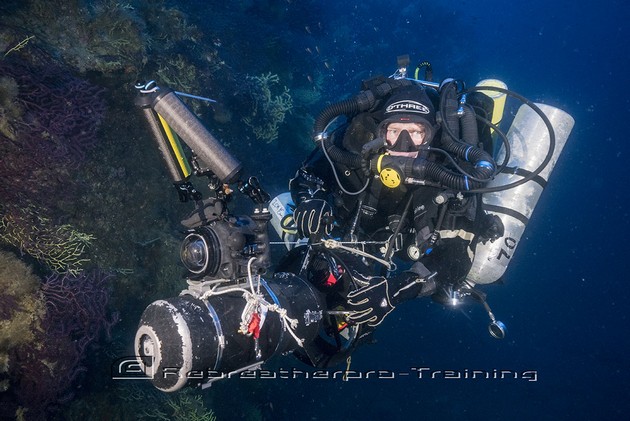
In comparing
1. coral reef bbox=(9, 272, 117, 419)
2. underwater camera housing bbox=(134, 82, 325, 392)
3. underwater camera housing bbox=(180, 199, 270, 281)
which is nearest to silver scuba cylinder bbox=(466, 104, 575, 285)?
underwater camera housing bbox=(134, 82, 325, 392)

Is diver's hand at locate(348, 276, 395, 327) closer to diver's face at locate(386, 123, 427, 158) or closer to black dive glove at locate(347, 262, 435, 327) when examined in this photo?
black dive glove at locate(347, 262, 435, 327)

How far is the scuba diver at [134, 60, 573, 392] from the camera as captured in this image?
76.6 inches

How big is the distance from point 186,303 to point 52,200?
410 centimetres

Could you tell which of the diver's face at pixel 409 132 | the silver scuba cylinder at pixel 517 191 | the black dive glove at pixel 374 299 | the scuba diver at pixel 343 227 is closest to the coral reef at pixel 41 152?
the scuba diver at pixel 343 227

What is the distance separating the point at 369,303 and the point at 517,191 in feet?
13.1

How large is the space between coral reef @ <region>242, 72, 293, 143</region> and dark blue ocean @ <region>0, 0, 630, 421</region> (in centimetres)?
25

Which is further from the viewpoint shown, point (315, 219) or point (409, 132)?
point (409, 132)

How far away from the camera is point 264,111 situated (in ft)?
30.1

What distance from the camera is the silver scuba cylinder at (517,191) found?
17.4 ft

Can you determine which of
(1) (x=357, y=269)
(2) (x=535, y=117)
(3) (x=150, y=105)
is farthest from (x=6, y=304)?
(2) (x=535, y=117)

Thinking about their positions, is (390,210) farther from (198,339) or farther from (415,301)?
(415,301)

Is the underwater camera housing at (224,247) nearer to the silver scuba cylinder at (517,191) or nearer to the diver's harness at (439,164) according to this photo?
the diver's harness at (439,164)

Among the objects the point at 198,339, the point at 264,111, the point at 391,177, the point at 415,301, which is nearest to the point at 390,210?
the point at 391,177

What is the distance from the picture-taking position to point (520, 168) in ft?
19.1
